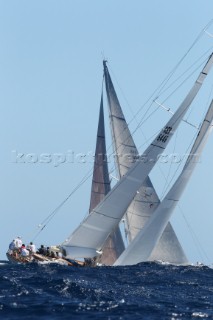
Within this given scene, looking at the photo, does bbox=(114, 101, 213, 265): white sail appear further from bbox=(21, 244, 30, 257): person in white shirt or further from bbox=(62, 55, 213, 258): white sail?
bbox=(21, 244, 30, 257): person in white shirt

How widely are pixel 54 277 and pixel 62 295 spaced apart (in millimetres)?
5553

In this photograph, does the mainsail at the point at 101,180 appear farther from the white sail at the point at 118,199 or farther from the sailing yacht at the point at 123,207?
the white sail at the point at 118,199

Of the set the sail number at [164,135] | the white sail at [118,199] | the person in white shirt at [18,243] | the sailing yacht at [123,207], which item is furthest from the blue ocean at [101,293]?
the sail number at [164,135]

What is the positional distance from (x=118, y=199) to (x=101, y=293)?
363 inches

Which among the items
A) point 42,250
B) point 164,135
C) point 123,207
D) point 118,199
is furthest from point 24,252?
point 164,135

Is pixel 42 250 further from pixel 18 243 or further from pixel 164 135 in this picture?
pixel 164 135

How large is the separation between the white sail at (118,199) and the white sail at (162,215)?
4.69 feet

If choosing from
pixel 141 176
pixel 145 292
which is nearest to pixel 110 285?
pixel 145 292

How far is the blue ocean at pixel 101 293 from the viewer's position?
854 inches

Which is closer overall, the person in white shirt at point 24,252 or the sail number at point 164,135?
the sail number at point 164,135

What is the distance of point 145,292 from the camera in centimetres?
2761

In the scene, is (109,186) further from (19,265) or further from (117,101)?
(19,265)

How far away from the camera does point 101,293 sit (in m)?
25.9

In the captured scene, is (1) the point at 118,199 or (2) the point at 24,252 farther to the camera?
(2) the point at 24,252
